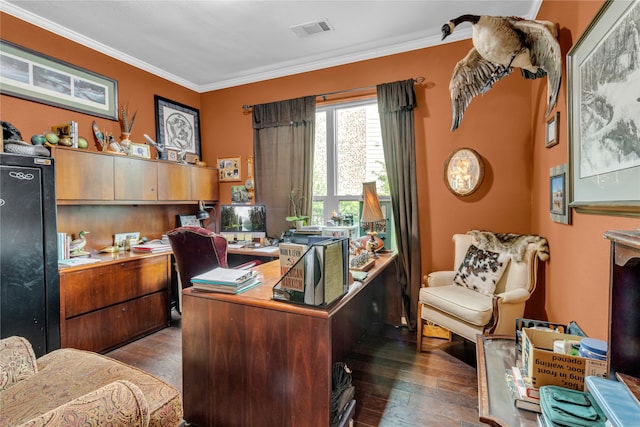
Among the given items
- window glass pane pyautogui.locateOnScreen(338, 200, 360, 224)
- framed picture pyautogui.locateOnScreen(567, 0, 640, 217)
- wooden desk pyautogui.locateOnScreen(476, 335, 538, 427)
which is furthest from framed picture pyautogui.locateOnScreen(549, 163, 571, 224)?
window glass pane pyautogui.locateOnScreen(338, 200, 360, 224)

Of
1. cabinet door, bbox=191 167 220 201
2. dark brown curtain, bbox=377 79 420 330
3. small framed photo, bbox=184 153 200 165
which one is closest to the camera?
dark brown curtain, bbox=377 79 420 330

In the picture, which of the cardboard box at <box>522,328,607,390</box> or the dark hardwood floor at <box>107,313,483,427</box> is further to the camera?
the dark hardwood floor at <box>107,313,483,427</box>

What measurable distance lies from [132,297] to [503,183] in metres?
3.51

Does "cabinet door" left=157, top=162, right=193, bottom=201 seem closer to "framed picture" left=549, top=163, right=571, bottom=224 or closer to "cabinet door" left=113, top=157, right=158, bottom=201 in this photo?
"cabinet door" left=113, top=157, right=158, bottom=201

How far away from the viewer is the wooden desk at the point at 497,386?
97 cm

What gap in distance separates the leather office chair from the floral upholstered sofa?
3.38ft

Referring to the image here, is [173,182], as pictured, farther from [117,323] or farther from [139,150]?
[117,323]

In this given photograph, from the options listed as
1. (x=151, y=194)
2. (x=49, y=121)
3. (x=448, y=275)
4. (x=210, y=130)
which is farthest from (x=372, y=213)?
(x=49, y=121)

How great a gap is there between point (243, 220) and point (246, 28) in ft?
6.27

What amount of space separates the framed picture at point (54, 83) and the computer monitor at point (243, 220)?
60.2 inches

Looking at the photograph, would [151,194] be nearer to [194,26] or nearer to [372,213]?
[194,26]

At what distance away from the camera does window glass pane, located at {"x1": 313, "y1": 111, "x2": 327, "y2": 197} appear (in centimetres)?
346

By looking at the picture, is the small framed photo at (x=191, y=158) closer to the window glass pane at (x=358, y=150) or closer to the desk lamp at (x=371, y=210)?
the window glass pane at (x=358, y=150)

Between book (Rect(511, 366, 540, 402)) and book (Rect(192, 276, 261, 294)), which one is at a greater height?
book (Rect(192, 276, 261, 294))
